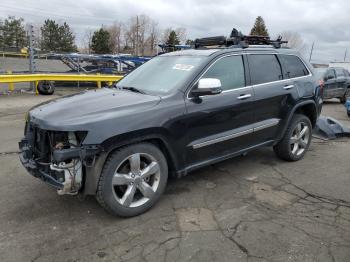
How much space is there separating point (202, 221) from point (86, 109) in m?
1.67

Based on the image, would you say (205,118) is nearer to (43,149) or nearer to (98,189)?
(98,189)

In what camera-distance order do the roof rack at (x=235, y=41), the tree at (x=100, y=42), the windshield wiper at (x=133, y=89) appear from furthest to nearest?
the tree at (x=100, y=42), the roof rack at (x=235, y=41), the windshield wiper at (x=133, y=89)

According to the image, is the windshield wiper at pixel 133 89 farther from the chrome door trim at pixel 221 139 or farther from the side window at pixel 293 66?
the side window at pixel 293 66

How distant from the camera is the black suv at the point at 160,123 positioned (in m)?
3.46

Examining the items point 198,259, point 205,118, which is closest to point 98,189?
point 198,259

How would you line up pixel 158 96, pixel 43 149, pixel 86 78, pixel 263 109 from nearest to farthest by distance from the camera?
pixel 43 149
pixel 158 96
pixel 263 109
pixel 86 78

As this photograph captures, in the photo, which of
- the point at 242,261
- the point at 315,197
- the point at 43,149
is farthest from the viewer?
the point at 315,197

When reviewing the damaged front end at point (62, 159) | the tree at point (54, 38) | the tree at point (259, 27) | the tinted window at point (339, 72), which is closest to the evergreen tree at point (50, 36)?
the tree at point (54, 38)

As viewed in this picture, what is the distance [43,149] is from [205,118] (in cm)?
181

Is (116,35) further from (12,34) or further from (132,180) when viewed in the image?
(132,180)

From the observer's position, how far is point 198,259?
10.2 ft

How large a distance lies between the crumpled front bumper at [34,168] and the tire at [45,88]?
11.1 m

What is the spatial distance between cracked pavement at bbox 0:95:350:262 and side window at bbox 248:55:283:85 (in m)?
1.36

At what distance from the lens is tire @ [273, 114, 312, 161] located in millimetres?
5520
